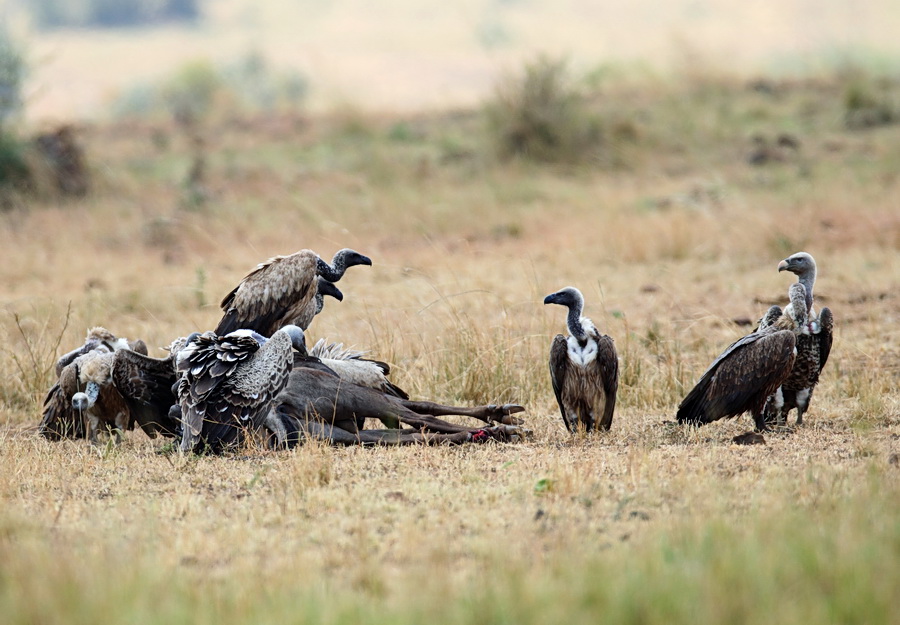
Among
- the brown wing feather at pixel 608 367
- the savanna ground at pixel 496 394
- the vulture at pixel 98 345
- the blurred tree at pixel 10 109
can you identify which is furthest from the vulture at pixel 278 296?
the blurred tree at pixel 10 109

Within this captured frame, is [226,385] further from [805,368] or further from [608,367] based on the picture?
[805,368]

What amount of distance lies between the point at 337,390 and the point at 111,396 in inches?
58.2

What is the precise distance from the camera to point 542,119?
19047 millimetres

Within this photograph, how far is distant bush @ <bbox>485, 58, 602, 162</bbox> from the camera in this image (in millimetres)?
19016

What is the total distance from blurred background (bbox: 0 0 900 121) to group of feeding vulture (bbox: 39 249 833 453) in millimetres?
33156

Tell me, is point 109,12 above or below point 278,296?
above

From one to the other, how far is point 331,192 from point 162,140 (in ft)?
24.6

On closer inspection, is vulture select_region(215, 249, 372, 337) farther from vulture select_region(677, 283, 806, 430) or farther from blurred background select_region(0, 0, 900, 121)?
blurred background select_region(0, 0, 900, 121)

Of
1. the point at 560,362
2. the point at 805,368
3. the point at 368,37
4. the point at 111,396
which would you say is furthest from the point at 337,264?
the point at 368,37

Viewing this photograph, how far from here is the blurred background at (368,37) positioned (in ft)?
157

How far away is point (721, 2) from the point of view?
7306cm

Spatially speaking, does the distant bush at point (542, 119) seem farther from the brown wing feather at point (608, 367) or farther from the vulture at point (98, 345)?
the brown wing feather at point (608, 367)

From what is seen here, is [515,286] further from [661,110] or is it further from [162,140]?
[162,140]

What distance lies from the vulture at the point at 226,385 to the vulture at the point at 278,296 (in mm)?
1617
